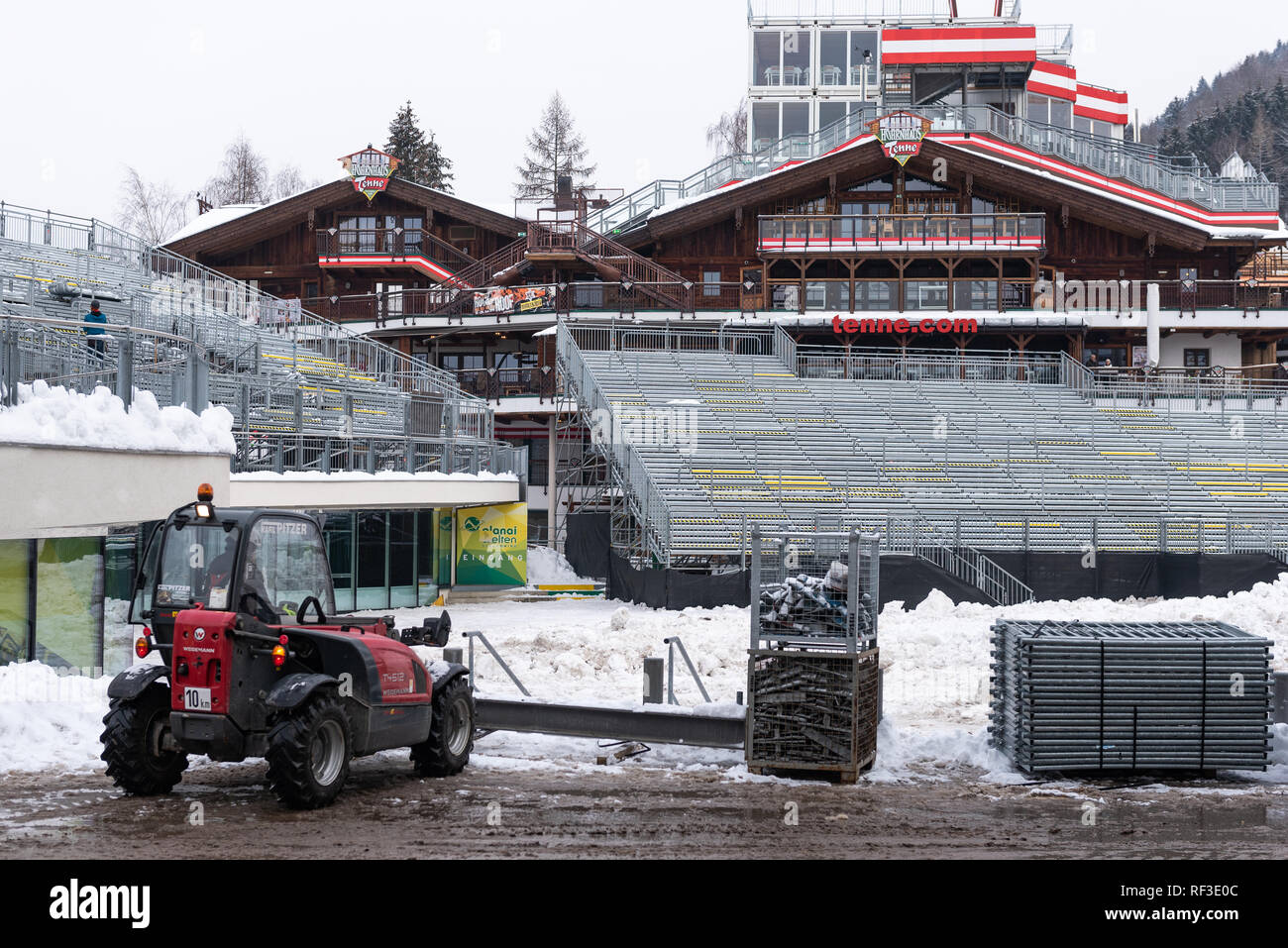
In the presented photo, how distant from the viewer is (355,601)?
30234mm

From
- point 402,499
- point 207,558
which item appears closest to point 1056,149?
point 402,499

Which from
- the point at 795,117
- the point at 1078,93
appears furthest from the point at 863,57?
the point at 1078,93

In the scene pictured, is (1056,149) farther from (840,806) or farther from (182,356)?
(840,806)

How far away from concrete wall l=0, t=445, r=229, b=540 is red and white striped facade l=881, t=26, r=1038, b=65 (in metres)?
43.8

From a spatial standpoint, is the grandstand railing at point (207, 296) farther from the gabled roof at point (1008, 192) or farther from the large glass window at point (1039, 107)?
the large glass window at point (1039, 107)

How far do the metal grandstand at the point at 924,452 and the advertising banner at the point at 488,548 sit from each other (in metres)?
3.15

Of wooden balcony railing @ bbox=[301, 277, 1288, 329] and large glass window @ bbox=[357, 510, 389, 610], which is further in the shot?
wooden balcony railing @ bbox=[301, 277, 1288, 329]

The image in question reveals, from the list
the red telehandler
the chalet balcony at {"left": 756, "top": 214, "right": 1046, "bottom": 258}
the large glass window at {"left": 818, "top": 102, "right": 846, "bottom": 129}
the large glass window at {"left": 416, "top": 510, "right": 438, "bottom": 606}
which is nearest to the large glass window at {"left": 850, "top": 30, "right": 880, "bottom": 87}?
the large glass window at {"left": 818, "top": 102, "right": 846, "bottom": 129}

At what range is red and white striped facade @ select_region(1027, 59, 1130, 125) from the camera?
206 ft

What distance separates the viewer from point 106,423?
632 inches

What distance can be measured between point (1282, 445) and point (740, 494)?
1715cm

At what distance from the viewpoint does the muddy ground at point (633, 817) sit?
378 inches

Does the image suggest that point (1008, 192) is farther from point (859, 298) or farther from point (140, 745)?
point (140, 745)
